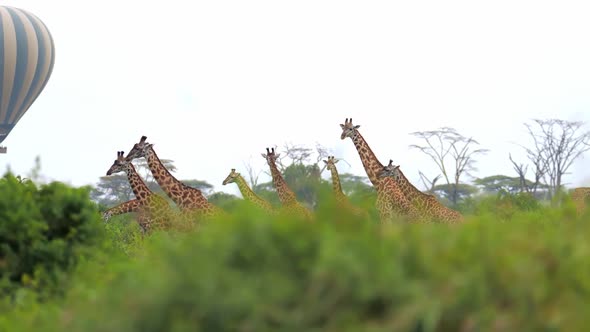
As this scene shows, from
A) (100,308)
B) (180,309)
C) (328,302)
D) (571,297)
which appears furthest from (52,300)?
(571,297)

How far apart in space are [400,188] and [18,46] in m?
41.5

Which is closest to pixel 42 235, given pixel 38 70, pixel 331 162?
pixel 331 162

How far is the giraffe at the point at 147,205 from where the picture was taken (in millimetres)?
18594

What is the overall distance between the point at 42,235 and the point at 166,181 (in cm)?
1170

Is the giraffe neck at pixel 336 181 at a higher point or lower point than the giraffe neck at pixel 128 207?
higher

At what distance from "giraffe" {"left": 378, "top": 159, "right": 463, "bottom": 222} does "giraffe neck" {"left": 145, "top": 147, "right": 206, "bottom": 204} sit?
4.78 metres

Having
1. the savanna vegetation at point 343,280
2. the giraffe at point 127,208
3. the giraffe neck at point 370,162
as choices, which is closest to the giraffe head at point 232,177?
the giraffe neck at point 370,162

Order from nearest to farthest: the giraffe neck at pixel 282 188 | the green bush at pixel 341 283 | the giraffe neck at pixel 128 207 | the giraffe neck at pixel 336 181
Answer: the green bush at pixel 341 283, the giraffe neck at pixel 128 207, the giraffe neck at pixel 282 188, the giraffe neck at pixel 336 181

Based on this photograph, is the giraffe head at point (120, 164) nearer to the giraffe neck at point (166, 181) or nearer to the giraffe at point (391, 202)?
Result: the giraffe neck at point (166, 181)

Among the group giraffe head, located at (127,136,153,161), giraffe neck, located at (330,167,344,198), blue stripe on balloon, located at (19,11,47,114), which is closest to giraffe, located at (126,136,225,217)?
giraffe head, located at (127,136,153,161)

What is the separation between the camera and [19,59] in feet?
187

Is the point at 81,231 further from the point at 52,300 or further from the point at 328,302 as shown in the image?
the point at 328,302

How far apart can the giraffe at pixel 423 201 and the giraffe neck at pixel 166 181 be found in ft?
15.7

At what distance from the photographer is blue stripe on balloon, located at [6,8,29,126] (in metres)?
57.2
